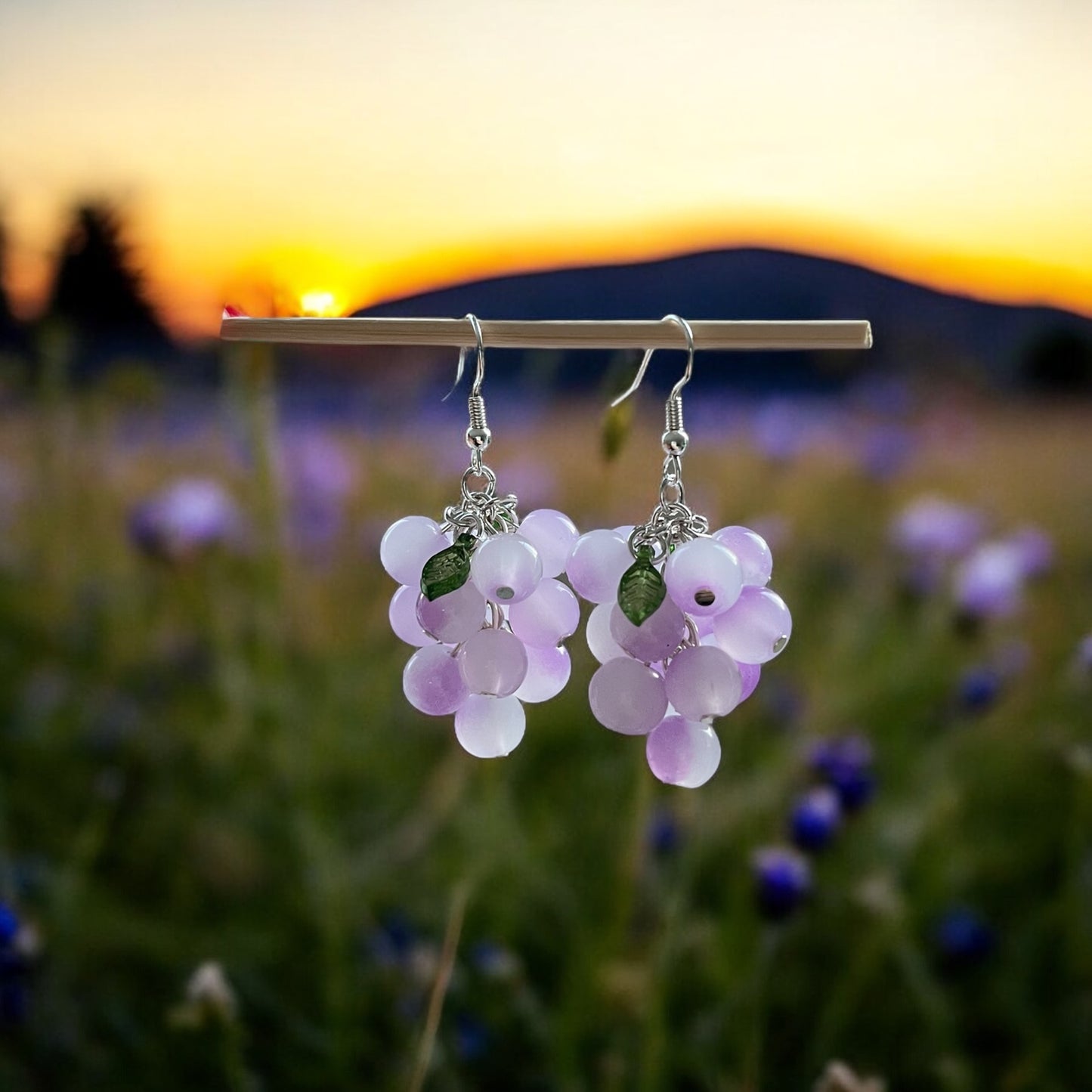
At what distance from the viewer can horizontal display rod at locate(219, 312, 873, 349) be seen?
1.08 ft

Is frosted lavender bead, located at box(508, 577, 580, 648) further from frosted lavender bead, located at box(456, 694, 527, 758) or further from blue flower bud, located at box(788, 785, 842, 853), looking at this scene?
blue flower bud, located at box(788, 785, 842, 853)

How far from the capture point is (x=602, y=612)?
0.36m

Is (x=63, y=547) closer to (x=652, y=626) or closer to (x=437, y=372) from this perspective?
(x=437, y=372)

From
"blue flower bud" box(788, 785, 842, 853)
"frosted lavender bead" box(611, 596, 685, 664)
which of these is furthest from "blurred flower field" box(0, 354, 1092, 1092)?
"frosted lavender bead" box(611, 596, 685, 664)

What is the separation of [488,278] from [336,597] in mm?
347

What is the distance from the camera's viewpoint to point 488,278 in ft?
3.63

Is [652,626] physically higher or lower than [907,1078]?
higher

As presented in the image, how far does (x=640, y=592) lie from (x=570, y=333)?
0.26ft

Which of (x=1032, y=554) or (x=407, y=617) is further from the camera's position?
(x=1032, y=554)

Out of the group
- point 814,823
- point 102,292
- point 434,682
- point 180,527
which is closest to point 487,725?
point 434,682

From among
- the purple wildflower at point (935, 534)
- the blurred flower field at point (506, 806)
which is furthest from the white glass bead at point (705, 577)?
the purple wildflower at point (935, 534)

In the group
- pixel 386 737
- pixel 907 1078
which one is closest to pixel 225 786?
pixel 386 737

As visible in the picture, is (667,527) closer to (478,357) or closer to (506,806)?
(478,357)

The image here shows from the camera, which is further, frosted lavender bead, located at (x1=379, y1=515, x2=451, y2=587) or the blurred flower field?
the blurred flower field
